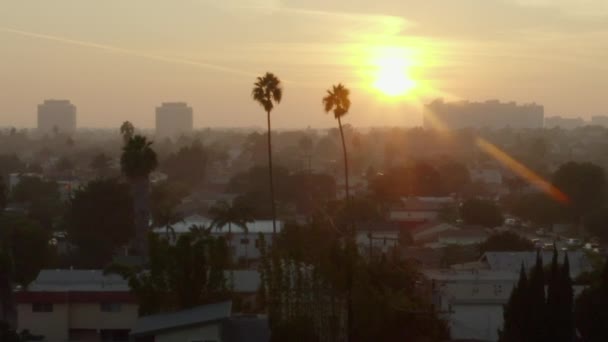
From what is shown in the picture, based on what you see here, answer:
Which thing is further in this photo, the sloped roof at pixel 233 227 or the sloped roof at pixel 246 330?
the sloped roof at pixel 233 227

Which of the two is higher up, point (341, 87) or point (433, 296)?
point (341, 87)

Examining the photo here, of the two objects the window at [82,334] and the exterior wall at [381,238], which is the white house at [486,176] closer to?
the exterior wall at [381,238]

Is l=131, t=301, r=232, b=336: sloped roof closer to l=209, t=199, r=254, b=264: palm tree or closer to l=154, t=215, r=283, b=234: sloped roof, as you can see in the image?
l=209, t=199, r=254, b=264: palm tree

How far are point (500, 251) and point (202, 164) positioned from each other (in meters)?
60.9

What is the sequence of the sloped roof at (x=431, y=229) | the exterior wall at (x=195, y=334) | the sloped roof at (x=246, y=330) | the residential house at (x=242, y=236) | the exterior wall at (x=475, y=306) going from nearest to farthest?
1. the exterior wall at (x=195, y=334)
2. the sloped roof at (x=246, y=330)
3. the exterior wall at (x=475, y=306)
4. the residential house at (x=242, y=236)
5. the sloped roof at (x=431, y=229)

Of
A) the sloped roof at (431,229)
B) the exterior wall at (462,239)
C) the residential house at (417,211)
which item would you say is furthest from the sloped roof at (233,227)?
the residential house at (417,211)

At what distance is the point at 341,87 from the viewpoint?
45531 millimetres

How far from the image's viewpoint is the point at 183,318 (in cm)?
2248

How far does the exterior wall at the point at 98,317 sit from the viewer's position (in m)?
29.9

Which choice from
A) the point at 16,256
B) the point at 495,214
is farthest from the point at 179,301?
the point at 495,214

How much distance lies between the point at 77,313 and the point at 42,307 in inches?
34.8

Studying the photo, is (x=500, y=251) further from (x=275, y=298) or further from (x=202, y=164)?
(x=202, y=164)

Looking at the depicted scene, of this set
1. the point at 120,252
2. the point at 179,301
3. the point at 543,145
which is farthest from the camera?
the point at 543,145

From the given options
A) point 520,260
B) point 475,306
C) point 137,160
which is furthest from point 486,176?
point 475,306
